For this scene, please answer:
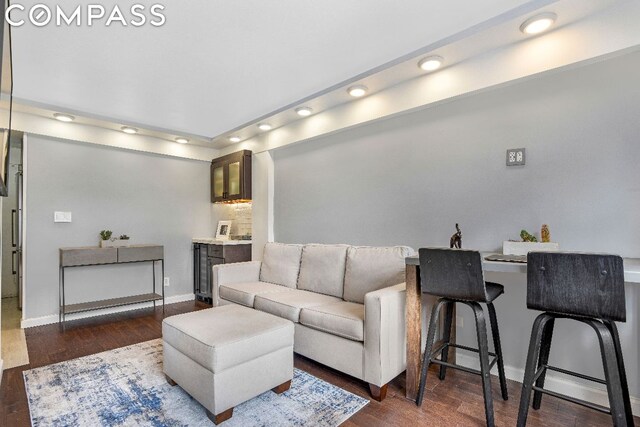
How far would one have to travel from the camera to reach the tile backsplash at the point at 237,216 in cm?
514

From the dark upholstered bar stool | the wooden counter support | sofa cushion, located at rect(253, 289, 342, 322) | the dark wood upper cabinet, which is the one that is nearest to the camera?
the dark upholstered bar stool

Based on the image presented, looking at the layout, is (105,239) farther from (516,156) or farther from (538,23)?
(538,23)

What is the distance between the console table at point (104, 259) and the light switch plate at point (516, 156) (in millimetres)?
4210

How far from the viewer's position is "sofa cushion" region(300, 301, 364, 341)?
7.39ft

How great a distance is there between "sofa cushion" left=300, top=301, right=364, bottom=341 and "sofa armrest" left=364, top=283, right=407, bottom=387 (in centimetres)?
8

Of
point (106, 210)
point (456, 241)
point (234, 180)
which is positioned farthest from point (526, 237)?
point (106, 210)

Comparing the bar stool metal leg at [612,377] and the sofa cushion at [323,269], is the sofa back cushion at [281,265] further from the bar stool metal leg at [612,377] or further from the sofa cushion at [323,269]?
the bar stool metal leg at [612,377]

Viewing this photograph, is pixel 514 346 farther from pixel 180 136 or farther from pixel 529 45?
pixel 180 136

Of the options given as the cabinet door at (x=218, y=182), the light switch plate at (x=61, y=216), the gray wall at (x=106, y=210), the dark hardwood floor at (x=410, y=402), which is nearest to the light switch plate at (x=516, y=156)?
the dark hardwood floor at (x=410, y=402)

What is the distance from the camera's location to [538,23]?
6.64ft

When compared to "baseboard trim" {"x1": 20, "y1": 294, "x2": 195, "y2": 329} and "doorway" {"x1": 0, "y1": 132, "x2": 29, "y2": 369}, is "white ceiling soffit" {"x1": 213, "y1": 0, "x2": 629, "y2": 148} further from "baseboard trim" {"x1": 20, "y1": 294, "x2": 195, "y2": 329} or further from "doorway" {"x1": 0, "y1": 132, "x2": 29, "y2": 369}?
"doorway" {"x1": 0, "y1": 132, "x2": 29, "y2": 369}

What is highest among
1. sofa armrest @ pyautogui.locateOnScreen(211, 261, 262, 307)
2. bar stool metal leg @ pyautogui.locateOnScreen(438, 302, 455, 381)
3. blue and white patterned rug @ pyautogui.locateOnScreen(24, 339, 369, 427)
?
sofa armrest @ pyautogui.locateOnScreen(211, 261, 262, 307)

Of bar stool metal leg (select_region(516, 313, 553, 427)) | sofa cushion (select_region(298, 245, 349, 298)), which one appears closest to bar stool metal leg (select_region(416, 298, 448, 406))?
bar stool metal leg (select_region(516, 313, 553, 427))

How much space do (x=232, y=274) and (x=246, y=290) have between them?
449mm
